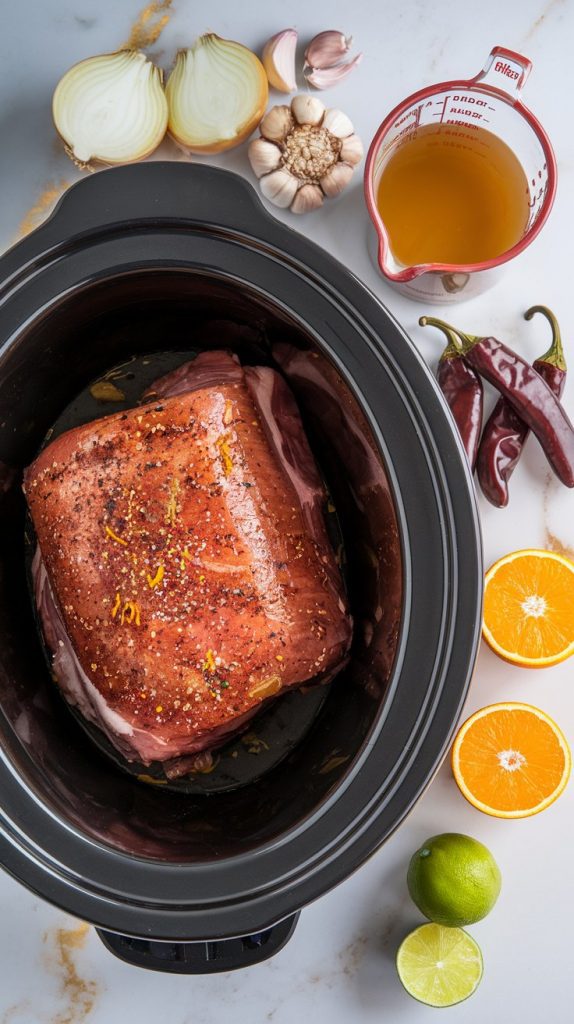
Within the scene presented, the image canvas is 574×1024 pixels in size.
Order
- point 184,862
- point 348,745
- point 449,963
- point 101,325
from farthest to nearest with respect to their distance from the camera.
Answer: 1. point 449,963
2. point 101,325
3. point 348,745
4. point 184,862

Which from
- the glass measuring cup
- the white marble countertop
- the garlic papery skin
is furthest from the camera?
the white marble countertop

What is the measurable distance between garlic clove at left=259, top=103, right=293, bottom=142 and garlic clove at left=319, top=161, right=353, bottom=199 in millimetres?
122

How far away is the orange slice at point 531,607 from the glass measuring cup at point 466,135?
1.92ft

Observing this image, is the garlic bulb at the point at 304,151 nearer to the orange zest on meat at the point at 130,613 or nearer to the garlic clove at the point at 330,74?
the garlic clove at the point at 330,74

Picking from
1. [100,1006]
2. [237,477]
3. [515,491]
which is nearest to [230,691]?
[237,477]

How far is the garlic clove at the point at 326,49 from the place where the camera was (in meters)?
1.69

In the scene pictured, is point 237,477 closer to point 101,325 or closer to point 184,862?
point 101,325

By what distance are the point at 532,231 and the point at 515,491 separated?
0.55 m

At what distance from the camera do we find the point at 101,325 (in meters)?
1.52

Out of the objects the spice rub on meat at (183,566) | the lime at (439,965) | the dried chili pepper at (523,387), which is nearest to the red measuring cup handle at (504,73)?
the dried chili pepper at (523,387)

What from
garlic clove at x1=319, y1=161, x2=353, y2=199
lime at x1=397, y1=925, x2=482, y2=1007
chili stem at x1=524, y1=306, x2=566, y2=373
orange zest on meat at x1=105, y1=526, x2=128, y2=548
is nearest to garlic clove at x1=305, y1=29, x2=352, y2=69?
garlic clove at x1=319, y1=161, x2=353, y2=199

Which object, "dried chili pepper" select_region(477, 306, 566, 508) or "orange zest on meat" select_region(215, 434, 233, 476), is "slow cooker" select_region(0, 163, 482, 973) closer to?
"orange zest on meat" select_region(215, 434, 233, 476)

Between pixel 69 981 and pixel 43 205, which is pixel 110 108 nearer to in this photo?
pixel 43 205

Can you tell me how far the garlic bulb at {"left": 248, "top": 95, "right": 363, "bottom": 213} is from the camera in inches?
65.9
